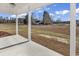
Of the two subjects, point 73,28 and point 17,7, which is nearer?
point 73,28

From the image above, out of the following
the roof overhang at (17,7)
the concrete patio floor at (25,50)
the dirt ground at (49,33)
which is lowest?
the concrete patio floor at (25,50)

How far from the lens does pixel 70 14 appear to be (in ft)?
6.16

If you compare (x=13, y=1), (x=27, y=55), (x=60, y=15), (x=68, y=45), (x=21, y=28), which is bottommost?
(x=27, y=55)

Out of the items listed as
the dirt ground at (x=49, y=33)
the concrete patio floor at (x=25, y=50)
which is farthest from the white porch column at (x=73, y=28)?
the concrete patio floor at (x=25, y=50)

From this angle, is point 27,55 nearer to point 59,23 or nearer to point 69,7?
point 59,23

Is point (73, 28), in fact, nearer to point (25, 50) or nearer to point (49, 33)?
point (49, 33)

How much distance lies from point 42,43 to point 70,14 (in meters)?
0.54

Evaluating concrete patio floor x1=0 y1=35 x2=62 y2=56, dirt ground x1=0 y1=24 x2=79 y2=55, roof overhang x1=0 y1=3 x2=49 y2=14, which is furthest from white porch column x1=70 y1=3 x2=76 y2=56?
roof overhang x1=0 y1=3 x2=49 y2=14

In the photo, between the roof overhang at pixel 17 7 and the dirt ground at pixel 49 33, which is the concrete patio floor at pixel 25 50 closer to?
the dirt ground at pixel 49 33

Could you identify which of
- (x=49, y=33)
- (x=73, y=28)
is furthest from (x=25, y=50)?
(x=73, y=28)

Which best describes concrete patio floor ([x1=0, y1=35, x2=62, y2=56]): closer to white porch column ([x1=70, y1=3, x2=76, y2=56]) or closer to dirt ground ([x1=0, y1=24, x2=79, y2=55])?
dirt ground ([x1=0, y1=24, x2=79, y2=55])

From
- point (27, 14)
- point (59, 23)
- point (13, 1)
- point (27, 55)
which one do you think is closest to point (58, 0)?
point (59, 23)

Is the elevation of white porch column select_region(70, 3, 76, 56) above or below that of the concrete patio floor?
above

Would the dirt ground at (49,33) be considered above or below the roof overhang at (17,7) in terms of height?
below
